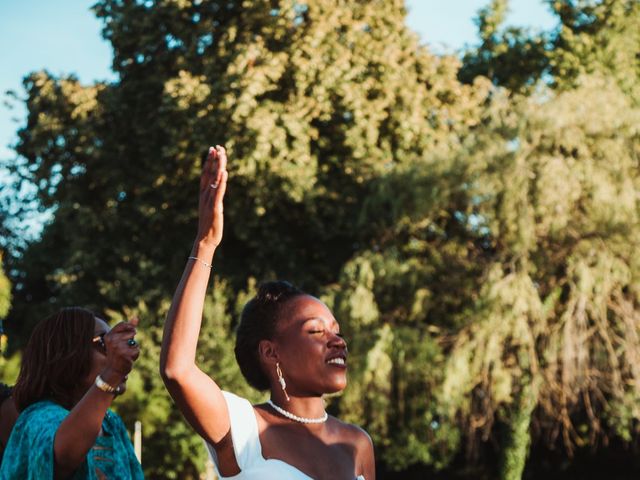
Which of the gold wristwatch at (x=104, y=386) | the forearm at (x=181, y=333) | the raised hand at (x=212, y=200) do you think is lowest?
the gold wristwatch at (x=104, y=386)

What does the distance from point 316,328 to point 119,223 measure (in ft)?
61.6

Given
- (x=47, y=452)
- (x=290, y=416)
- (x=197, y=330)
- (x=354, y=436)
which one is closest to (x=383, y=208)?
(x=354, y=436)

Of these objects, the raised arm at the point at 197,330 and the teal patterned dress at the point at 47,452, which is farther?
the teal patterned dress at the point at 47,452

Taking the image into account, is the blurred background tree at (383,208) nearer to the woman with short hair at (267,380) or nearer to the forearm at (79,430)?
the woman with short hair at (267,380)

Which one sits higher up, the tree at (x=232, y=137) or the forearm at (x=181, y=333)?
the tree at (x=232, y=137)

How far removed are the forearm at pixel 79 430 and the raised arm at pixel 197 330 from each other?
0.24m

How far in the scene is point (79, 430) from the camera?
2736mm

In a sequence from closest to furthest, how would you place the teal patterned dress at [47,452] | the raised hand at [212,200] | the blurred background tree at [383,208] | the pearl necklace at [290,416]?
the raised hand at [212,200]
the teal patterned dress at [47,452]
the pearl necklace at [290,416]
the blurred background tree at [383,208]

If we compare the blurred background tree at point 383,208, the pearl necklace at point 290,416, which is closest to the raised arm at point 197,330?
the pearl necklace at point 290,416

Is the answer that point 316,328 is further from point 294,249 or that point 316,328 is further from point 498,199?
point 294,249

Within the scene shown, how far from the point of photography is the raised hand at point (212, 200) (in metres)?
2.60

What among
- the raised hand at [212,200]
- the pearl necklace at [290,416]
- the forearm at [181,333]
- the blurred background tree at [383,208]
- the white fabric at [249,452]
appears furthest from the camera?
the blurred background tree at [383,208]

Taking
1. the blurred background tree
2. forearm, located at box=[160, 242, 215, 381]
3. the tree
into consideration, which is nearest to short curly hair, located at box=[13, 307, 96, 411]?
forearm, located at box=[160, 242, 215, 381]

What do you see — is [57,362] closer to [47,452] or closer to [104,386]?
[47,452]
